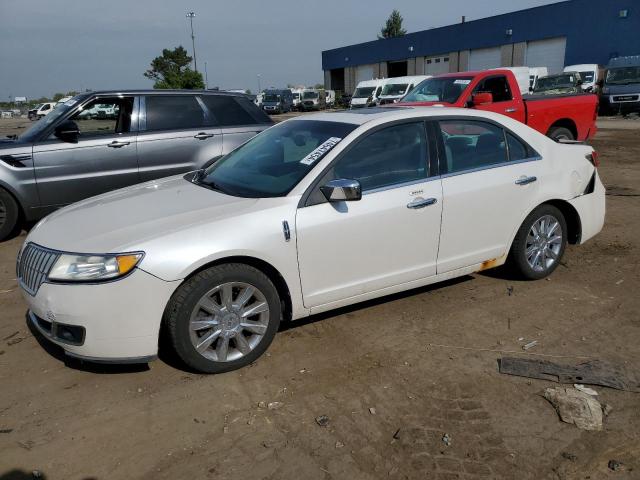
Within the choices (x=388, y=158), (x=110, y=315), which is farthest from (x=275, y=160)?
(x=110, y=315)

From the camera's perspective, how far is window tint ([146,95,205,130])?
23.0ft

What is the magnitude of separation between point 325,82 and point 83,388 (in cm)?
6242

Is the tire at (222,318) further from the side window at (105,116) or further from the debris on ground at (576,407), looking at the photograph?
the side window at (105,116)

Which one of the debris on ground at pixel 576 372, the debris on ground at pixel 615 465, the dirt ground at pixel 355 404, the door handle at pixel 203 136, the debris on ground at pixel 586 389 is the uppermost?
the door handle at pixel 203 136

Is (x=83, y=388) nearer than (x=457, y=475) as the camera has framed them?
No

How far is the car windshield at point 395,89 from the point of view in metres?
26.5

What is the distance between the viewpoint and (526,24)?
38.2 m

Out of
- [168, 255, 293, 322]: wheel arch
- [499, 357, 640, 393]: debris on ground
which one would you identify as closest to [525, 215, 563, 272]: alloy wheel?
[499, 357, 640, 393]: debris on ground

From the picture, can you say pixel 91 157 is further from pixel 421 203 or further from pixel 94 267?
pixel 421 203

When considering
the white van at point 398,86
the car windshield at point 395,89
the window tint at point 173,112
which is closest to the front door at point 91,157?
the window tint at point 173,112

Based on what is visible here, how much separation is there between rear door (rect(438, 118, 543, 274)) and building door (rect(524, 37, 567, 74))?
36.7 metres

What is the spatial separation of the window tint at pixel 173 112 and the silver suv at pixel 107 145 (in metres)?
0.01

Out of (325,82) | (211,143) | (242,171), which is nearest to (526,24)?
(325,82)

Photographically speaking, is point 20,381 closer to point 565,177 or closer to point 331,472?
point 331,472
